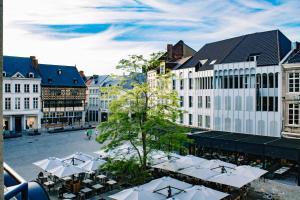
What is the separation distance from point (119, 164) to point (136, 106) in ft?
12.2

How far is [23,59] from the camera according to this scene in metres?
55.5

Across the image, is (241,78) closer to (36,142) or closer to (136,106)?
(136,106)

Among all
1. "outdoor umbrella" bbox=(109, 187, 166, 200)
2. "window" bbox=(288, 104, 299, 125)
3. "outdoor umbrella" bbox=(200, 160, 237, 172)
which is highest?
"window" bbox=(288, 104, 299, 125)

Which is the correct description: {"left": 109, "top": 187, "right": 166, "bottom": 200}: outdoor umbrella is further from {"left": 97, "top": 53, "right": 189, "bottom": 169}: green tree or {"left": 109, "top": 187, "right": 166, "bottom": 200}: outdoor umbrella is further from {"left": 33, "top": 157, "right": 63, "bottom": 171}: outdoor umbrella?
{"left": 33, "top": 157, "right": 63, "bottom": 171}: outdoor umbrella

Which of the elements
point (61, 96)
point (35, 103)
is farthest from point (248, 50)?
point (61, 96)

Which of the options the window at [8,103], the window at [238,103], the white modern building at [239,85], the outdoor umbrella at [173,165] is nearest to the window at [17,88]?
the window at [8,103]

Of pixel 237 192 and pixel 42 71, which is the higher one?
pixel 42 71

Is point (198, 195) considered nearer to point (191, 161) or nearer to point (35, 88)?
point (191, 161)

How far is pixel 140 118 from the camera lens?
19250mm

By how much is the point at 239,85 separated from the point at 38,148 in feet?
81.3

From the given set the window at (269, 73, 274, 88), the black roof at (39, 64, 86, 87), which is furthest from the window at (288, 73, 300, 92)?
the black roof at (39, 64, 86, 87)

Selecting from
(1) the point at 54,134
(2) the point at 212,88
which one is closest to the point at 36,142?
(1) the point at 54,134

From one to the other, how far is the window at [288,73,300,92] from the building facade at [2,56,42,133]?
4149 cm

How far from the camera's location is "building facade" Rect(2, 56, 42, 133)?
2019 inches
